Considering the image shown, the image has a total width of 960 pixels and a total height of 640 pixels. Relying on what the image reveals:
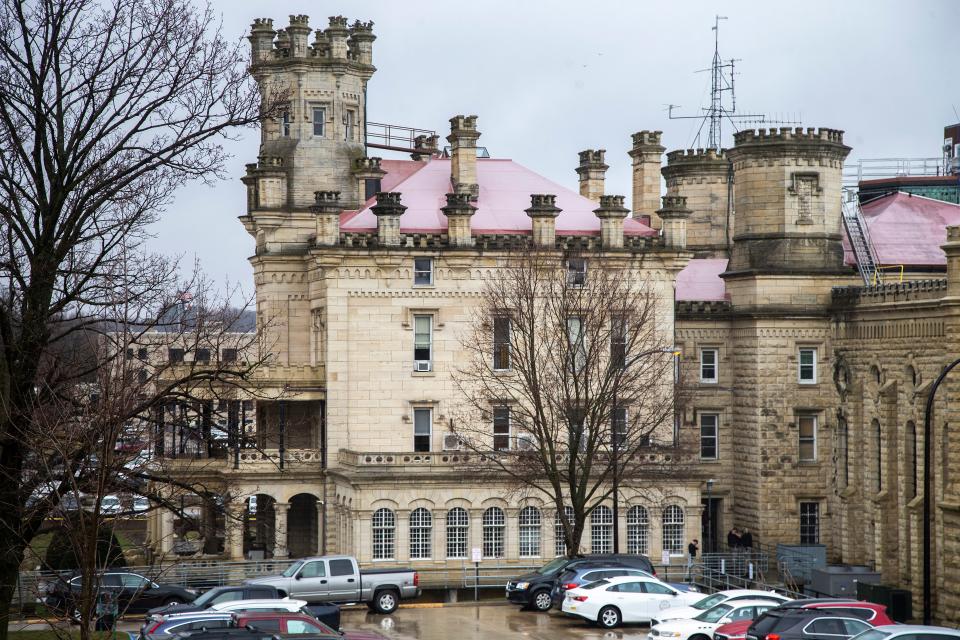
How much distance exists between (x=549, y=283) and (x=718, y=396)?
43.5ft

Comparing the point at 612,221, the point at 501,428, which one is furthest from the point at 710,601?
the point at 612,221

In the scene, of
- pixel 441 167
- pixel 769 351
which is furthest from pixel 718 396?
pixel 441 167

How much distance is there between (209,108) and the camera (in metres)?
27.0

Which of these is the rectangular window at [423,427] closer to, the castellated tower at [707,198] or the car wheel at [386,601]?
the car wheel at [386,601]

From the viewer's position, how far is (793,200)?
6238 centimetres

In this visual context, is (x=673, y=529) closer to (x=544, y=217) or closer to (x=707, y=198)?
(x=544, y=217)

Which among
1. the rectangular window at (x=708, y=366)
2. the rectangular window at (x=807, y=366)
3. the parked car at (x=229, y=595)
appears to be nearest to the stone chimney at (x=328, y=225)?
the rectangular window at (x=708, y=366)

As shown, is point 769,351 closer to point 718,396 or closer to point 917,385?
point 718,396

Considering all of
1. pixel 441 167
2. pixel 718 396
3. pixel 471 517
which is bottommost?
pixel 471 517

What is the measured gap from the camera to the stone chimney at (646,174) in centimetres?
6600

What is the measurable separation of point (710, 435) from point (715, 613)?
2949 centimetres

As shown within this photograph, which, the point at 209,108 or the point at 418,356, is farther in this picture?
the point at 418,356

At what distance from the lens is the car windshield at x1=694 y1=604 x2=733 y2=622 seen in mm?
36062

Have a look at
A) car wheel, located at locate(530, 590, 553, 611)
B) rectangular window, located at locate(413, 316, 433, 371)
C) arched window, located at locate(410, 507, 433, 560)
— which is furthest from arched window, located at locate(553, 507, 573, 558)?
car wheel, located at locate(530, 590, 553, 611)
